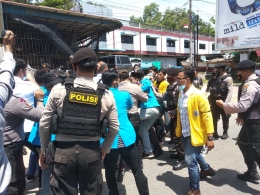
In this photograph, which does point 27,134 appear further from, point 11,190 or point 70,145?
point 70,145

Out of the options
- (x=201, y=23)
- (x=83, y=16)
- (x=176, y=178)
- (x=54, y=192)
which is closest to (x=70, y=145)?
(x=54, y=192)

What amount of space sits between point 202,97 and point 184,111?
1.08 feet

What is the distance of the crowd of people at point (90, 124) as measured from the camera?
75.0 inches

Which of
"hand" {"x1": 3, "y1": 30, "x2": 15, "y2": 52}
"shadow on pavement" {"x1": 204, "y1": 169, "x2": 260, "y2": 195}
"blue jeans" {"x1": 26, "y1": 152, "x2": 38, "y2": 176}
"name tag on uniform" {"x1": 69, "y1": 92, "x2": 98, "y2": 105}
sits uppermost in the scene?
A: "hand" {"x1": 3, "y1": 30, "x2": 15, "y2": 52}

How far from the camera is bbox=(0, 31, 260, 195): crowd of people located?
1904mm

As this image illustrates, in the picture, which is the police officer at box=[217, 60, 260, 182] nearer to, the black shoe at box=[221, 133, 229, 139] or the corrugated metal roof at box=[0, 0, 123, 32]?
the black shoe at box=[221, 133, 229, 139]

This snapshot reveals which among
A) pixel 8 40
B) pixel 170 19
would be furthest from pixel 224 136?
pixel 170 19

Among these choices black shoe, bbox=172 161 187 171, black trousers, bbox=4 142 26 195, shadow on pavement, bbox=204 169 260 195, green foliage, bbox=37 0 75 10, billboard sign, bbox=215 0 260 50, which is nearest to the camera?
black trousers, bbox=4 142 26 195

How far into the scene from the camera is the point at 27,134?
127 inches

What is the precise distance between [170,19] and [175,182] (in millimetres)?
56116

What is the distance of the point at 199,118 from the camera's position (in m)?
3.00

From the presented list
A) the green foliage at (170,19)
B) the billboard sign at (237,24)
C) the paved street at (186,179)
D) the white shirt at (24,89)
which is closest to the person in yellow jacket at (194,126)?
the paved street at (186,179)

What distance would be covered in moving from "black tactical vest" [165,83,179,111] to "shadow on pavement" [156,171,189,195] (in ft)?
4.13

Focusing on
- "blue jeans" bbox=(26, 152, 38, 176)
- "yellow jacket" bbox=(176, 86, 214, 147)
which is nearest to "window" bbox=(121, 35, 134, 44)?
"blue jeans" bbox=(26, 152, 38, 176)
